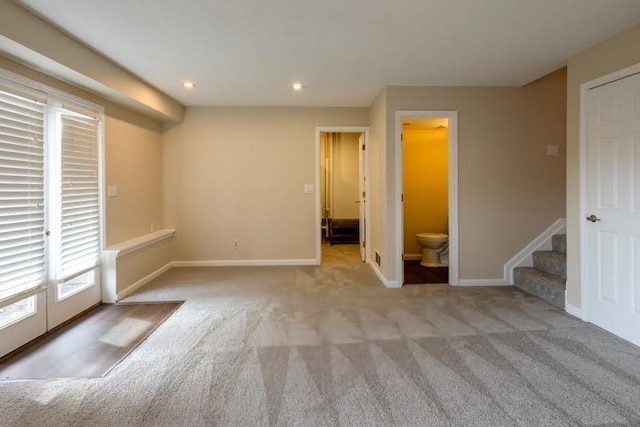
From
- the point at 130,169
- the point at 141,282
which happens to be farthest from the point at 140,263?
the point at 130,169

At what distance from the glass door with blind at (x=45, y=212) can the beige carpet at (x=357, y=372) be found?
2.75 ft

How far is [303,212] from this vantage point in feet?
17.7

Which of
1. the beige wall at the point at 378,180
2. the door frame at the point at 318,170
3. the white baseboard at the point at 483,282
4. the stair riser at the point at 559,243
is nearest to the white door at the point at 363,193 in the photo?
the door frame at the point at 318,170

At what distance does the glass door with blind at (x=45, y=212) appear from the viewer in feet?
8.34

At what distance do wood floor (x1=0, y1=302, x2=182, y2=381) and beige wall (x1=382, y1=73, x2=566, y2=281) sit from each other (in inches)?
103

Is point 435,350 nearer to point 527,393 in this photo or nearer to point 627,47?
point 527,393

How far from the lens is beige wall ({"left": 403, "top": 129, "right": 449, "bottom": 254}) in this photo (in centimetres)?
601

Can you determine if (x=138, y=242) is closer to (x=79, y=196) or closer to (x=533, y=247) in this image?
(x=79, y=196)

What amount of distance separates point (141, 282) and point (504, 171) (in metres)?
4.54

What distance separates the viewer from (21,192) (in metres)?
2.68

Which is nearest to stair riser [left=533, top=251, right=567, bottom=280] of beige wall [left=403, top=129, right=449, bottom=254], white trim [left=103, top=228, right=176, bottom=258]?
beige wall [left=403, top=129, right=449, bottom=254]

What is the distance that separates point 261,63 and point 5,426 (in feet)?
10.3

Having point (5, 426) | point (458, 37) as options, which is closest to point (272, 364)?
point (5, 426)

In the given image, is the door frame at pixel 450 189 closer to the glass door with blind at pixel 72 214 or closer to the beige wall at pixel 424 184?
the beige wall at pixel 424 184
